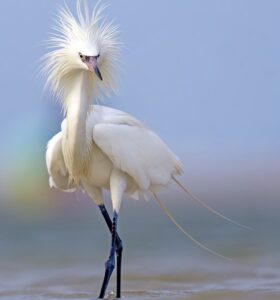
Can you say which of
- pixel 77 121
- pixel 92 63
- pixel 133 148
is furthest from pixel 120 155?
pixel 92 63

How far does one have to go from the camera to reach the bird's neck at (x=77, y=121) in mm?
5438

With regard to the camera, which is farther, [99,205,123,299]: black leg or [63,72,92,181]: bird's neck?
[99,205,123,299]: black leg

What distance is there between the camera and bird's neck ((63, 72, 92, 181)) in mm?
5438

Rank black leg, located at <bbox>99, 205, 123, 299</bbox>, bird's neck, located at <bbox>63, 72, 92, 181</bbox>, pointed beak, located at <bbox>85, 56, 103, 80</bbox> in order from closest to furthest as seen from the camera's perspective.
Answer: pointed beak, located at <bbox>85, 56, 103, 80</bbox> → bird's neck, located at <bbox>63, 72, 92, 181</bbox> → black leg, located at <bbox>99, 205, 123, 299</bbox>

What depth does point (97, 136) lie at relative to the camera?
548 centimetres

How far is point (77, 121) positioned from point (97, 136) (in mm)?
146

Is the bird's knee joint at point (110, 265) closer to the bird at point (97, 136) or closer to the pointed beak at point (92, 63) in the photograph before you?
the bird at point (97, 136)

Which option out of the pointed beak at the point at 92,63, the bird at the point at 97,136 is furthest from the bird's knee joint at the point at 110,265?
the pointed beak at the point at 92,63

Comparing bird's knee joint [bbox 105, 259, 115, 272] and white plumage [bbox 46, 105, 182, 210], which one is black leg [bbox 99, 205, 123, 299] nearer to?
bird's knee joint [bbox 105, 259, 115, 272]

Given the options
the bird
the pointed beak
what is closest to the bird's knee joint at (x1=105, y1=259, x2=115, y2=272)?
the bird

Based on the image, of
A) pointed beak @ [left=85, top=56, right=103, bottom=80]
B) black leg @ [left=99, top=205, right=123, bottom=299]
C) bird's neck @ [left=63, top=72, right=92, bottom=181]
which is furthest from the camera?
black leg @ [left=99, top=205, right=123, bottom=299]

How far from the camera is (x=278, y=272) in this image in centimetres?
655

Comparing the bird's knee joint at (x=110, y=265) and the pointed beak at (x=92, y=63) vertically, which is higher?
the pointed beak at (x=92, y=63)

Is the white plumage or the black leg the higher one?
the white plumage
